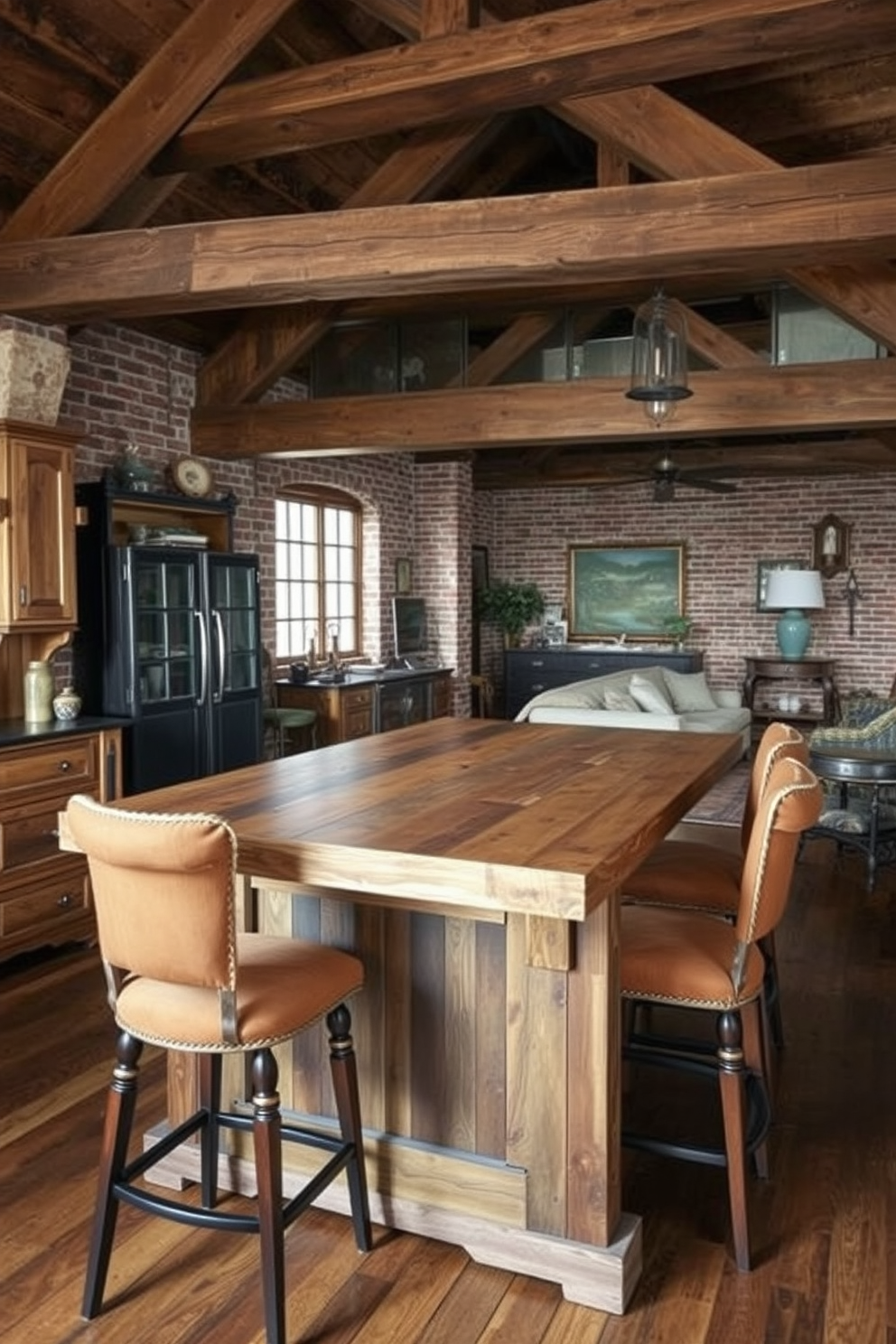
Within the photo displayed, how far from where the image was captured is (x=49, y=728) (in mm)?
4094

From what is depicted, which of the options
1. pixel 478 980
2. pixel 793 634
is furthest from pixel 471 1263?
pixel 793 634

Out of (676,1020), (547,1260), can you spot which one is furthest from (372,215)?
(547,1260)

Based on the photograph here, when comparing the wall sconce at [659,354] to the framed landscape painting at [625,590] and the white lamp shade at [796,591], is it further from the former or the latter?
the framed landscape painting at [625,590]

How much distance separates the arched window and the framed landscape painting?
3.37 meters

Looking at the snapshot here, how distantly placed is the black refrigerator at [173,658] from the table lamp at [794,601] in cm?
546

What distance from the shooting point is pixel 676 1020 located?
341cm

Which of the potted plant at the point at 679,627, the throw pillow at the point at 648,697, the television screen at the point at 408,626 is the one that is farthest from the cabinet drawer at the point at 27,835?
the potted plant at the point at 679,627

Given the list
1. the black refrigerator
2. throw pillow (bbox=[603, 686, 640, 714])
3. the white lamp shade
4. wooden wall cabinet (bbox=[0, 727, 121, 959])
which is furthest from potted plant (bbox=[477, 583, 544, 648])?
wooden wall cabinet (bbox=[0, 727, 121, 959])

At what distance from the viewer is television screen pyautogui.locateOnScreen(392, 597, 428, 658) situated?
826 cm

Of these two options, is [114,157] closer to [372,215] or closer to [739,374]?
[372,215]

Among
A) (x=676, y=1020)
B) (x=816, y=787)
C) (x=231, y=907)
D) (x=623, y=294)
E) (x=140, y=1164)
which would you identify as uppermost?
(x=623, y=294)

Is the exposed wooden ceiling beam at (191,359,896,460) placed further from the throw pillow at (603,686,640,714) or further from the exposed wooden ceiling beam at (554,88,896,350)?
the throw pillow at (603,686,640,714)

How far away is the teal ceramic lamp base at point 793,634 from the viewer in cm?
946

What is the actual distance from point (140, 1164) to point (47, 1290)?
323 millimetres
